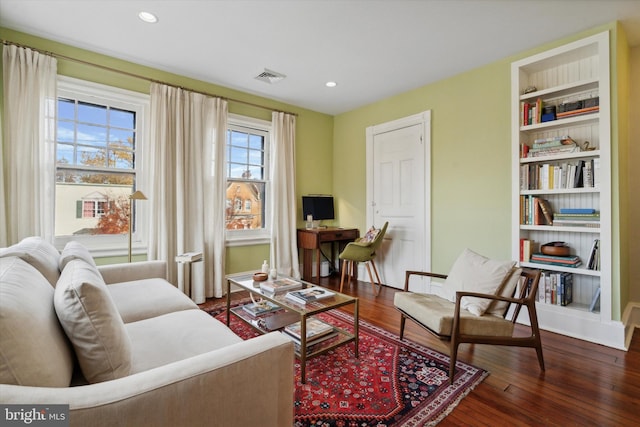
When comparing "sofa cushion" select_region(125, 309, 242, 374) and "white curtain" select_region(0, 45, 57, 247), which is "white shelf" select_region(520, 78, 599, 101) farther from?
"white curtain" select_region(0, 45, 57, 247)

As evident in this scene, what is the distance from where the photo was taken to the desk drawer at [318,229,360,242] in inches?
167

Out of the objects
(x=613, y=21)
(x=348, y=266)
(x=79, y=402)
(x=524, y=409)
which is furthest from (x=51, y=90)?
(x=613, y=21)

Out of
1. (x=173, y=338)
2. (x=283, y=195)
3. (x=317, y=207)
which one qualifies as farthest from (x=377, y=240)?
(x=173, y=338)

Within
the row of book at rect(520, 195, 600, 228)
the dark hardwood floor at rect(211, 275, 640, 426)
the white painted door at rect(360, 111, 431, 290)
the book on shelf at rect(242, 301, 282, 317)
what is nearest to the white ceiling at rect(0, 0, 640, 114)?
the white painted door at rect(360, 111, 431, 290)

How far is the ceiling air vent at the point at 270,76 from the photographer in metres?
3.42

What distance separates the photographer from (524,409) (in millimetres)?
1657

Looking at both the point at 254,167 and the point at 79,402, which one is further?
the point at 254,167

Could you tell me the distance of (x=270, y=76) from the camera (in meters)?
3.51

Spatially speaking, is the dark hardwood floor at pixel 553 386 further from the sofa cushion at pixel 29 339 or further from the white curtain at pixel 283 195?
the white curtain at pixel 283 195

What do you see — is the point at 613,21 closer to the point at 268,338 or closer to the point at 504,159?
the point at 504,159

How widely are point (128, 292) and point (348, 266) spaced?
9.03 feet

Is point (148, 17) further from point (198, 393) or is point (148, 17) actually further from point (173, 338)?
point (198, 393)

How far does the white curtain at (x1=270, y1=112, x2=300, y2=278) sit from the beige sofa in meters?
2.86

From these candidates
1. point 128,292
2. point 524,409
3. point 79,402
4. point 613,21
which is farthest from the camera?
point 613,21
